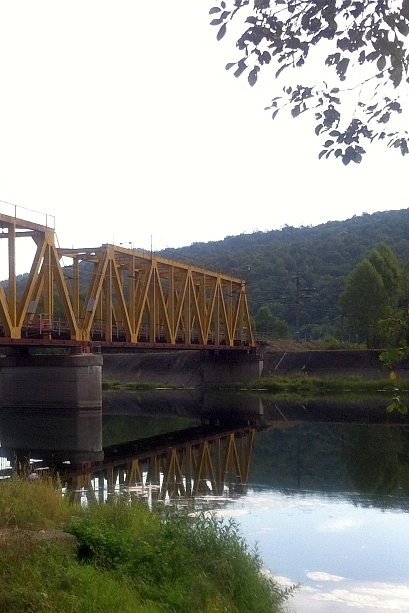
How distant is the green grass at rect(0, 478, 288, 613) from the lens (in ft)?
27.2

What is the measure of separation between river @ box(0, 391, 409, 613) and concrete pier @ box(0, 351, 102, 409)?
3.48 ft

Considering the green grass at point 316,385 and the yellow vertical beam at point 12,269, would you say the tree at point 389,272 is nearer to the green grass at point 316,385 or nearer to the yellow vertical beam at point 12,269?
the green grass at point 316,385

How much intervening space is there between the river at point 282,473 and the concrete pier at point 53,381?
3.48 feet

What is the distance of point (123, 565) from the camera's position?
9.66 metres

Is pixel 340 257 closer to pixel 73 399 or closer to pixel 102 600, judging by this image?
pixel 73 399

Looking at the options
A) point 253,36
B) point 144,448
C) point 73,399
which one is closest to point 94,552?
point 253,36

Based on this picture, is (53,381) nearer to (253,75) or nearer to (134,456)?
(134,456)

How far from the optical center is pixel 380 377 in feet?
222

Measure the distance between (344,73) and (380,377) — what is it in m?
64.0

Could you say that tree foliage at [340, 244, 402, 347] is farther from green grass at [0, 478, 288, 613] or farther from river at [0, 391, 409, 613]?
green grass at [0, 478, 288, 613]

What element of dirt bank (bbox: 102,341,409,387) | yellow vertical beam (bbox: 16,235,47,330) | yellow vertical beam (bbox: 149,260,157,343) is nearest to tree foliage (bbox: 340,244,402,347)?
dirt bank (bbox: 102,341,409,387)

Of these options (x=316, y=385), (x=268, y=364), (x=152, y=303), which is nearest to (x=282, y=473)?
(x=152, y=303)

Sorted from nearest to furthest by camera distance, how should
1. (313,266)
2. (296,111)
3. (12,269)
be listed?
(296,111)
(12,269)
(313,266)

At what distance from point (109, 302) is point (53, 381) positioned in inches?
Answer: 320
